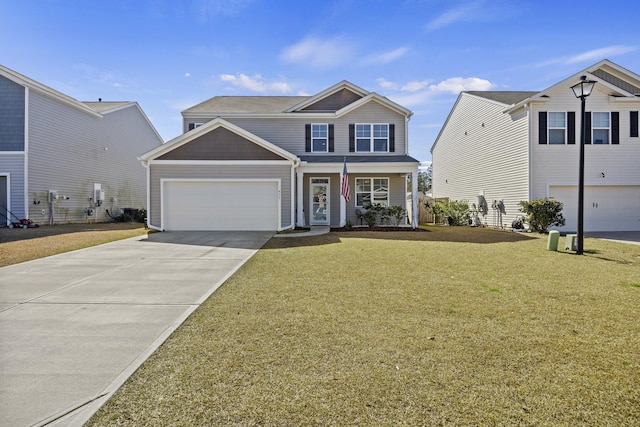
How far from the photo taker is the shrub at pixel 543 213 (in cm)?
1402

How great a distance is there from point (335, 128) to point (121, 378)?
16.1 metres

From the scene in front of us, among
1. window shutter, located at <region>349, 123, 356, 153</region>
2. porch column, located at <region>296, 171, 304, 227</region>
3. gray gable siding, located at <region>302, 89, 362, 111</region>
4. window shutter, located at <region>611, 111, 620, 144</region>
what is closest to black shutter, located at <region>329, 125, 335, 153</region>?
window shutter, located at <region>349, 123, 356, 153</region>

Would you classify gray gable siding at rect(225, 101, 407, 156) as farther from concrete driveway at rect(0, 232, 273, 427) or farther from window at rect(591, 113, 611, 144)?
Result: concrete driveway at rect(0, 232, 273, 427)

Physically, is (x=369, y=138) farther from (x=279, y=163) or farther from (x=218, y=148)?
(x=218, y=148)

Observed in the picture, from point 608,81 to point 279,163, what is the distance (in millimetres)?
15940

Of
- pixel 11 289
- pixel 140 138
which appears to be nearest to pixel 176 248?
pixel 11 289

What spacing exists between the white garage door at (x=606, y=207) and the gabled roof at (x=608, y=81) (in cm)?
410

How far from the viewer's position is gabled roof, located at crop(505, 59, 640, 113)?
49.2 ft

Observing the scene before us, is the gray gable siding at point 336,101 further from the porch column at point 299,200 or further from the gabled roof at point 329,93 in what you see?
the porch column at point 299,200

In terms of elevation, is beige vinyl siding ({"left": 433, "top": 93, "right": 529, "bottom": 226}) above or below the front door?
above

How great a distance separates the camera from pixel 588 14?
1061cm

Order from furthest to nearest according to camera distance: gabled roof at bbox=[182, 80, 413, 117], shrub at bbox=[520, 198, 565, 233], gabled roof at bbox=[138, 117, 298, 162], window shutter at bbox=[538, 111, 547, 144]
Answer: gabled roof at bbox=[182, 80, 413, 117], window shutter at bbox=[538, 111, 547, 144], gabled roof at bbox=[138, 117, 298, 162], shrub at bbox=[520, 198, 565, 233]

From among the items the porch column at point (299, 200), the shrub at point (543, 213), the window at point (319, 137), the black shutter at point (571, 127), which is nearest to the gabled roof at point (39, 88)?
the window at point (319, 137)

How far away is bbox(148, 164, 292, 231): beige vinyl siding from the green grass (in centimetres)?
837
